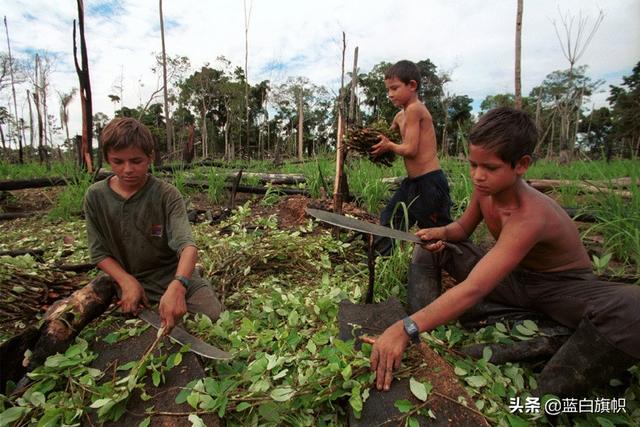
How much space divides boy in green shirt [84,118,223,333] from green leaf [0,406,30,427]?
49cm

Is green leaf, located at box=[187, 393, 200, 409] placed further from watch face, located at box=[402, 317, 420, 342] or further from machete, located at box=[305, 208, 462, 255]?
machete, located at box=[305, 208, 462, 255]

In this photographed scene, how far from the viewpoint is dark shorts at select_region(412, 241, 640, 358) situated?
119cm

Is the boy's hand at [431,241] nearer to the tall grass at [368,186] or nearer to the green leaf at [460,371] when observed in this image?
the green leaf at [460,371]

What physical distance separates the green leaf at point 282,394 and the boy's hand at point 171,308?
0.50 meters

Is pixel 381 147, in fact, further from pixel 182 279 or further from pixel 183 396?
pixel 183 396

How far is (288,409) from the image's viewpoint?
119 cm

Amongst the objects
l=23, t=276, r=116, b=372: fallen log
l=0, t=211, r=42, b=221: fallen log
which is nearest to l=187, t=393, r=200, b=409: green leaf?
l=23, t=276, r=116, b=372: fallen log

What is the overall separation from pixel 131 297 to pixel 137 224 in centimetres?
38

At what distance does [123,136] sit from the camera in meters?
1.57

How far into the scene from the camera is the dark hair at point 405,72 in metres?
2.49

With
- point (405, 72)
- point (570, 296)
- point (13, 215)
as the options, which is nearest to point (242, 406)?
point (570, 296)

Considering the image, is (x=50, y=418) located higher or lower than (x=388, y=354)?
lower

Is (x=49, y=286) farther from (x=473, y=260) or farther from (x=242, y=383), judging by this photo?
(x=473, y=260)

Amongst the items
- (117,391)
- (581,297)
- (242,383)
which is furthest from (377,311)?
(117,391)
